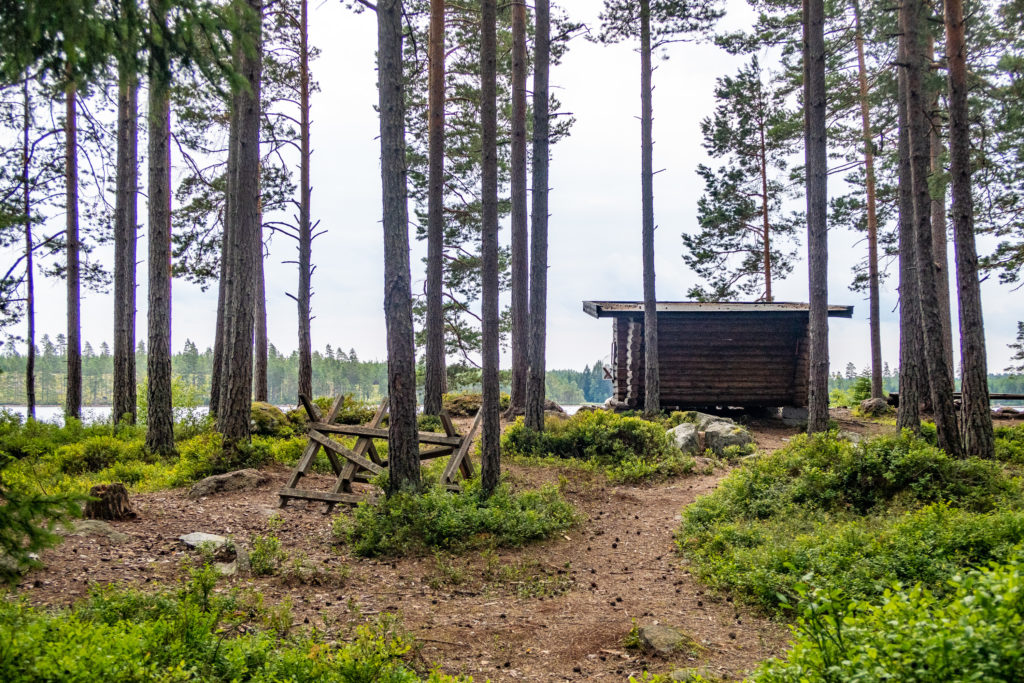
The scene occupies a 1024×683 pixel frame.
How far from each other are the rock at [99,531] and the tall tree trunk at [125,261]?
9767 mm

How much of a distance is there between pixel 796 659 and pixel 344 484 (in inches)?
295

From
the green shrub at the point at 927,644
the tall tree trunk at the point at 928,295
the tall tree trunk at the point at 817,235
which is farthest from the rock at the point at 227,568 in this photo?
the tall tree trunk at the point at 817,235

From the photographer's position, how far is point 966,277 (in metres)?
11.7

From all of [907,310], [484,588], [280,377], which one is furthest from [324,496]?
[280,377]

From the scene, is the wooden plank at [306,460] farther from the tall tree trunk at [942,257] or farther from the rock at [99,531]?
the tall tree trunk at [942,257]

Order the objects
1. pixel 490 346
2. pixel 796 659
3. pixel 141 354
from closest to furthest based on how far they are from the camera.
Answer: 1. pixel 796 659
2. pixel 490 346
3. pixel 141 354

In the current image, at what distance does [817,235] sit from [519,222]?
7435 mm

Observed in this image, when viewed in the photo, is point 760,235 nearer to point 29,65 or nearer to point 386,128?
point 386,128

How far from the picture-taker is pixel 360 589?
23.8 ft

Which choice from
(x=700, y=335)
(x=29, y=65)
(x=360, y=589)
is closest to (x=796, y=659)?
(x=360, y=589)

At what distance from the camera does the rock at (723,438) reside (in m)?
15.6

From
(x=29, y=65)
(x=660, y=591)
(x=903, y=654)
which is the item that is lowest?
(x=660, y=591)

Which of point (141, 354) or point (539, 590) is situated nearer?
point (539, 590)

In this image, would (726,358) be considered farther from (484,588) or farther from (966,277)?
(484,588)
